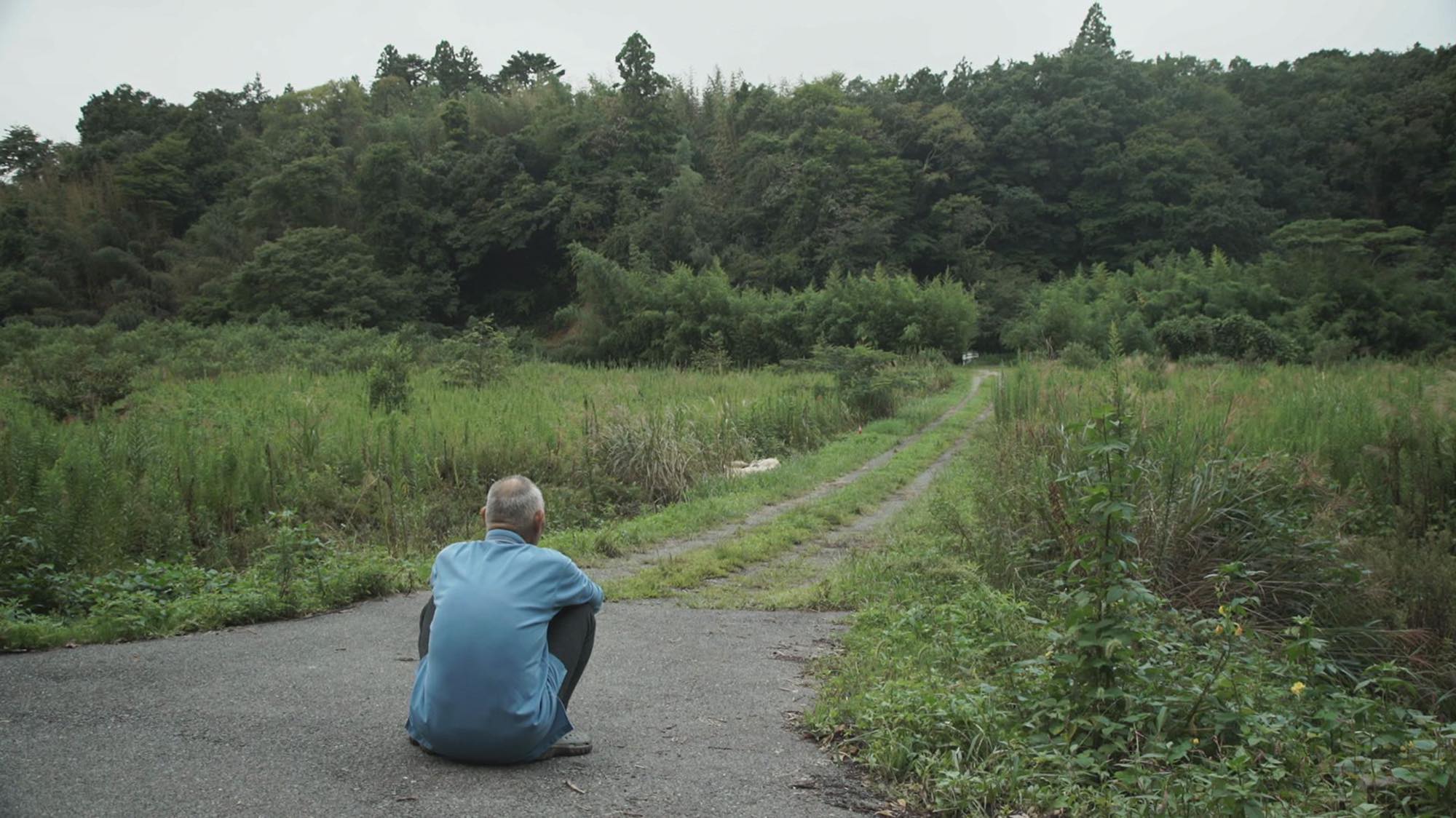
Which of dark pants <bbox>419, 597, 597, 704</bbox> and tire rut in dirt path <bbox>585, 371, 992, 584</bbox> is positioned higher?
dark pants <bbox>419, 597, 597, 704</bbox>

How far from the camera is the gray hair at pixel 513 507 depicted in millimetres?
3887

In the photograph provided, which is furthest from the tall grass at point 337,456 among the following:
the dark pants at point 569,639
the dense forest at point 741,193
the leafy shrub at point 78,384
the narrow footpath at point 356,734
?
the dense forest at point 741,193

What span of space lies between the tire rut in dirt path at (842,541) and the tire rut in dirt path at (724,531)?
2.51ft

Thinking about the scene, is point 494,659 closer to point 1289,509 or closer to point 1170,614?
point 1170,614

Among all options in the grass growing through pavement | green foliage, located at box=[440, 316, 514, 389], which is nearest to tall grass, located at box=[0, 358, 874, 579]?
green foliage, located at box=[440, 316, 514, 389]

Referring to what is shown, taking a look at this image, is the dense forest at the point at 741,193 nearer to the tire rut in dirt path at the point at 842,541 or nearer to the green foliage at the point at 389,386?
the green foliage at the point at 389,386

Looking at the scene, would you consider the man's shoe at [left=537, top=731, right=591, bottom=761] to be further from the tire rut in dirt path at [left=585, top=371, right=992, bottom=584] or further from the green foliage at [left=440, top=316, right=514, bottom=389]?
the green foliage at [left=440, top=316, right=514, bottom=389]

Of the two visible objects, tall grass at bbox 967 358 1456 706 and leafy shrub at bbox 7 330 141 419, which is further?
leafy shrub at bbox 7 330 141 419

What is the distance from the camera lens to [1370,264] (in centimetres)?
3459

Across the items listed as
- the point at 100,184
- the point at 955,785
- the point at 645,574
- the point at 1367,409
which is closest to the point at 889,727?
the point at 955,785

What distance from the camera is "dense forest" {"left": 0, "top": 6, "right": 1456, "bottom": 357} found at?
44906mm

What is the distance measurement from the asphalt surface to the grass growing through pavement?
1649 mm

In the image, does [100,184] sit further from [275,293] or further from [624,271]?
[624,271]

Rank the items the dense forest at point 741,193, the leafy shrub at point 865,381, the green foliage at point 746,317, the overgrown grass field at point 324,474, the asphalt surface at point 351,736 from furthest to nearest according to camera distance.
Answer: the dense forest at point 741,193
the green foliage at point 746,317
the leafy shrub at point 865,381
the overgrown grass field at point 324,474
the asphalt surface at point 351,736
